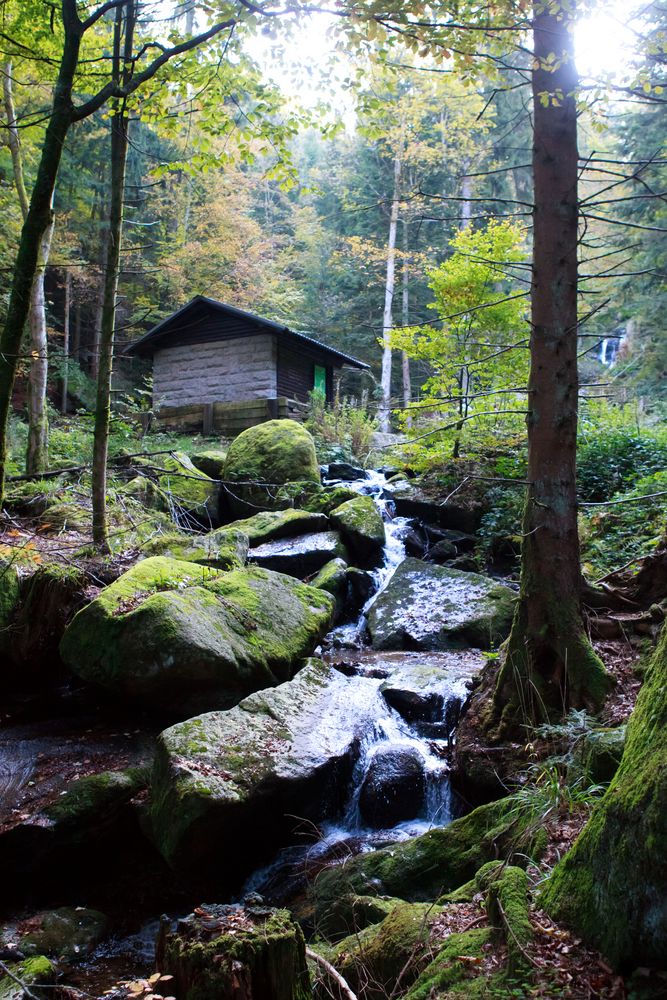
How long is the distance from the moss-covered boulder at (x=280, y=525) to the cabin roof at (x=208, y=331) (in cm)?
964

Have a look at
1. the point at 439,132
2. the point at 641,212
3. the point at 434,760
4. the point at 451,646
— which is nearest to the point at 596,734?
the point at 434,760

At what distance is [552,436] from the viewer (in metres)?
5.01

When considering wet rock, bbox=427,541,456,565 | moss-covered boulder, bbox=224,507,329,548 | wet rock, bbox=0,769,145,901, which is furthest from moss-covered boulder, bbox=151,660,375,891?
wet rock, bbox=427,541,456,565

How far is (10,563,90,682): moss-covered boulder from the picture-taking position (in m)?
7.17

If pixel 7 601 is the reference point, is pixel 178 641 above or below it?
below

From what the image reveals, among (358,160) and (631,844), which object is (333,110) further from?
(358,160)

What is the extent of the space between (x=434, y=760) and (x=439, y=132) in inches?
1308

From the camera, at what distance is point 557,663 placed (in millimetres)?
4957

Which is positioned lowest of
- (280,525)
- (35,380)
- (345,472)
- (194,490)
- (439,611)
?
(439,611)

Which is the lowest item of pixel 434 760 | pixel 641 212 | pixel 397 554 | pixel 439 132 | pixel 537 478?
pixel 434 760

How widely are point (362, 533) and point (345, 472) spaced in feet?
17.8

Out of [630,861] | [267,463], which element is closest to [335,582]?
[267,463]

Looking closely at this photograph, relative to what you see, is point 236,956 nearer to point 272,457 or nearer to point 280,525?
point 280,525

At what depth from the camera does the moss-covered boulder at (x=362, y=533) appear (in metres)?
12.3
